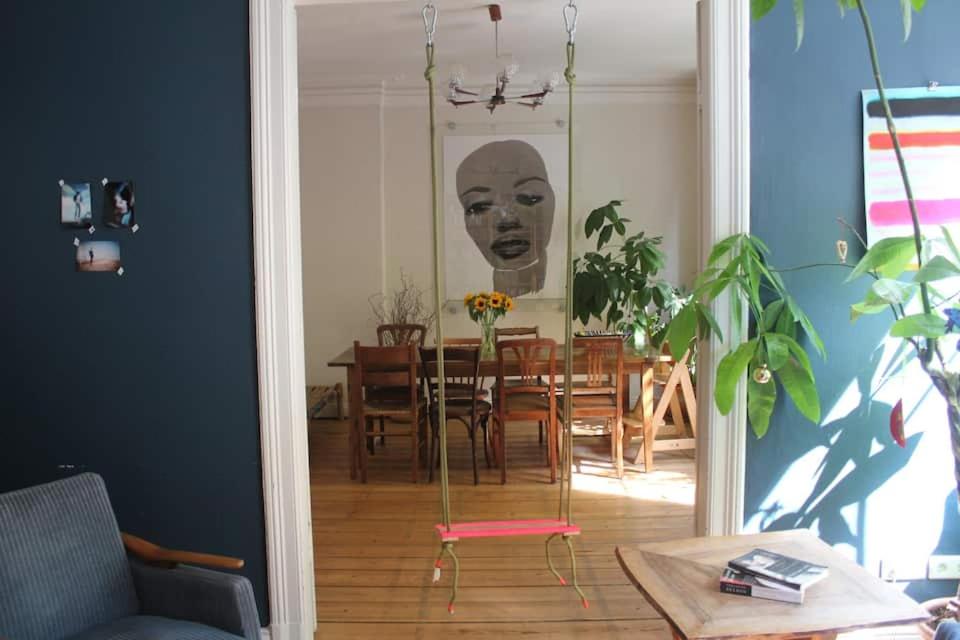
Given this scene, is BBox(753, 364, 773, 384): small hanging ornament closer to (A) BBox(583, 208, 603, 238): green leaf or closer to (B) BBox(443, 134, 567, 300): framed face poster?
(A) BBox(583, 208, 603, 238): green leaf

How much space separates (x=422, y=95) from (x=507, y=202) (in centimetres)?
116

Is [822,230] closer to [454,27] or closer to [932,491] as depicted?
[932,491]

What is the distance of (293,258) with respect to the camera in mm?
2729

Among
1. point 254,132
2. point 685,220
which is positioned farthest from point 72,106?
point 685,220

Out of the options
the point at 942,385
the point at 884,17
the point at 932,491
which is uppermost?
the point at 884,17

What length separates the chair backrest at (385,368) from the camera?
4711mm

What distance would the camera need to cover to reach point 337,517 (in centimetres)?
433

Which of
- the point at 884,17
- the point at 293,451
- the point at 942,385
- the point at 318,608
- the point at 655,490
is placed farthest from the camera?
the point at 655,490

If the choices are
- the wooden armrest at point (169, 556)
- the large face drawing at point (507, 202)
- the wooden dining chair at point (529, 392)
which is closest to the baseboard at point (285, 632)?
the wooden armrest at point (169, 556)

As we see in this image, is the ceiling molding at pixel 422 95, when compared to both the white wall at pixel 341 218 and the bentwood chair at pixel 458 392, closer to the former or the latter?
the white wall at pixel 341 218

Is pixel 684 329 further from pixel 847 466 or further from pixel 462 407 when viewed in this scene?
pixel 462 407

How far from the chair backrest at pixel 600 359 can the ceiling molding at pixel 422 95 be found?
105 inches

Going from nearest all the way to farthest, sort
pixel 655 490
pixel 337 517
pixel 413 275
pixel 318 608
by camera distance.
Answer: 1. pixel 318 608
2. pixel 337 517
3. pixel 655 490
4. pixel 413 275

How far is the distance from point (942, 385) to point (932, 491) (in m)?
0.72
